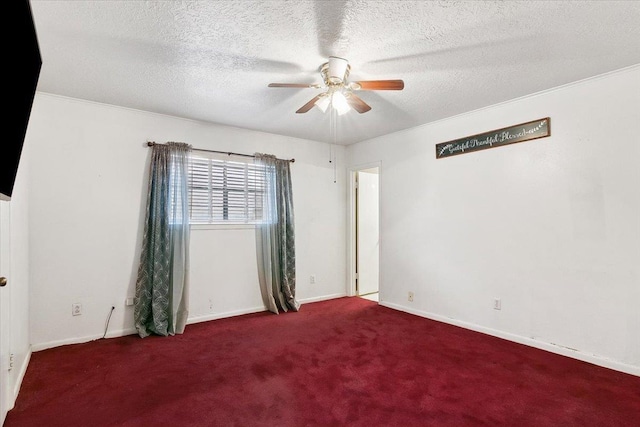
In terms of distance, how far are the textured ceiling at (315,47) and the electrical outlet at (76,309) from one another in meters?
2.03

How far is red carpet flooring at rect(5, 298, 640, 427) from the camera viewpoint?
1947 mm

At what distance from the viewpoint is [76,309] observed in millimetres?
3117

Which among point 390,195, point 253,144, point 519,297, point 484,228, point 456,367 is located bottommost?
point 456,367

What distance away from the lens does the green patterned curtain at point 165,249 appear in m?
3.37

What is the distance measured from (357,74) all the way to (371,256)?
132 inches

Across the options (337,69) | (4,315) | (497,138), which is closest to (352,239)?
(497,138)

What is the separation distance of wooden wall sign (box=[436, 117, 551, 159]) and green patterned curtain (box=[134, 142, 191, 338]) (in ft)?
10.0

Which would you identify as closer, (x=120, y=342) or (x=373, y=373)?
(x=373, y=373)

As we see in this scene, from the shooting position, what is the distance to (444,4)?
183 centimetres

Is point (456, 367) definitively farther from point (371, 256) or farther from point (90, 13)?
point (90, 13)

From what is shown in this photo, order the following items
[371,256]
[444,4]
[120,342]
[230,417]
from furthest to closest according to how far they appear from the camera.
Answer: [371,256] → [120,342] → [230,417] → [444,4]

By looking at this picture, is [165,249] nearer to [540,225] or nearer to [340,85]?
[340,85]

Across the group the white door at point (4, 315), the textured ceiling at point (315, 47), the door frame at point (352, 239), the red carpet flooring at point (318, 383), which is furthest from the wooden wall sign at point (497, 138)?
the white door at point (4, 315)

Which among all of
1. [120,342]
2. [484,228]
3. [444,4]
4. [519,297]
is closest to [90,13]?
[444,4]
